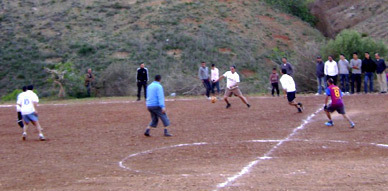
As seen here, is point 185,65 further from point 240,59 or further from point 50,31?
point 50,31

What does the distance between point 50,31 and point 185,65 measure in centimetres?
1303

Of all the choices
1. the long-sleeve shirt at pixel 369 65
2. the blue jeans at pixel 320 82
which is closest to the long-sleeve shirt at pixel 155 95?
the blue jeans at pixel 320 82

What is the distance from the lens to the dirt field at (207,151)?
10234 millimetres

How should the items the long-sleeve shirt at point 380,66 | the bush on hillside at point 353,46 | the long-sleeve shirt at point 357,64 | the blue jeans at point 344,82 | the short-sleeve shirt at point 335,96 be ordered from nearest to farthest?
the short-sleeve shirt at point 335,96
the long-sleeve shirt at point 380,66
the long-sleeve shirt at point 357,64
the blue jeans at point 344,82
the bush on hillside at point 353,46

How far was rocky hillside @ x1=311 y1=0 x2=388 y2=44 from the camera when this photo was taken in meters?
43.8

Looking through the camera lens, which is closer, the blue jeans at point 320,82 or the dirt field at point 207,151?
the dirt field at point 207,151

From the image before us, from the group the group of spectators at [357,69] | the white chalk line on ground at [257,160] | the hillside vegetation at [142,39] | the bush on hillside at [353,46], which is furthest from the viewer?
the hillside vegetation at [142,39]

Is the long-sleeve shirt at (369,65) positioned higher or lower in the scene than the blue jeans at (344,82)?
higher

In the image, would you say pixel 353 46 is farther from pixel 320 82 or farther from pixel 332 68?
pixel 332 68

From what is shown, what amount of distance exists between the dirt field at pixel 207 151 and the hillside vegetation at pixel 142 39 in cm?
1453

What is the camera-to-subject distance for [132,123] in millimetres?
19438

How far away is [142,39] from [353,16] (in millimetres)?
18491

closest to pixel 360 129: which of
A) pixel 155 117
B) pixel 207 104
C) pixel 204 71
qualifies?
pixel 155 117

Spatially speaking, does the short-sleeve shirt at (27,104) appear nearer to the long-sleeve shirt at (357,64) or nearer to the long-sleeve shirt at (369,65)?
the long-sleeve shirt at (357,64)
